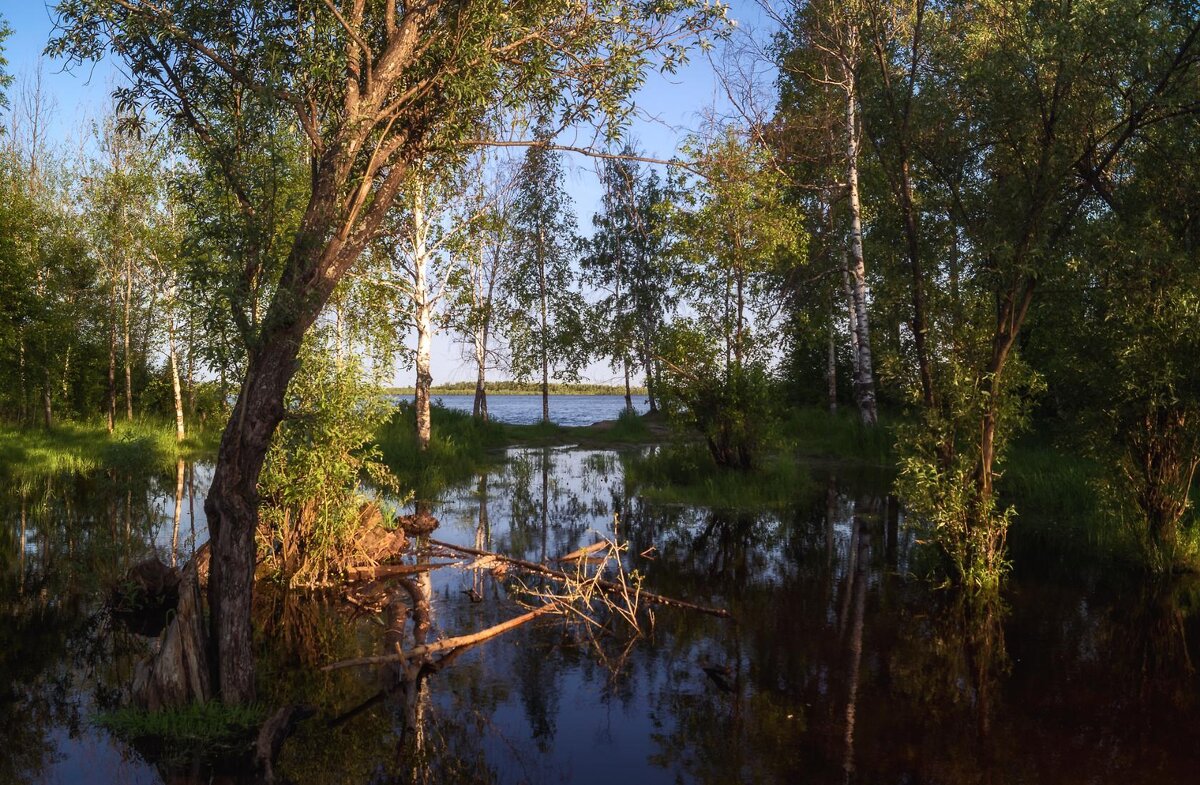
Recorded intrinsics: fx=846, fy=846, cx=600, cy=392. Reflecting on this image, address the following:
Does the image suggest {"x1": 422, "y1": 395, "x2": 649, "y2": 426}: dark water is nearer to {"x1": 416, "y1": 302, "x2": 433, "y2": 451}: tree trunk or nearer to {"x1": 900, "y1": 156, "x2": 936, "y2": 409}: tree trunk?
{"x1": 416, "y1": 302, "x2": 433, "y2": 451}: tree trunk

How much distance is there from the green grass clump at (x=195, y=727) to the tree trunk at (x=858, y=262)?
19.7 meters

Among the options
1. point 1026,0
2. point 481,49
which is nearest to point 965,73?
point 1026,0

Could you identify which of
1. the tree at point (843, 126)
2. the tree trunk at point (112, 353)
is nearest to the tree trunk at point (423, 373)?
the tree at point (843, 126)

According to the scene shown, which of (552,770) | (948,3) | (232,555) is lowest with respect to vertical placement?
(552,770)

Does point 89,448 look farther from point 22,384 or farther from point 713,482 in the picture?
point 713,482

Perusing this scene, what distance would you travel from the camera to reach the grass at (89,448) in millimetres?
21797

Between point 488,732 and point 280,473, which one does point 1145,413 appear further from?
point 280,473

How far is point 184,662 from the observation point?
713 centimetres

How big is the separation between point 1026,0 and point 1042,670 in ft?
26.3

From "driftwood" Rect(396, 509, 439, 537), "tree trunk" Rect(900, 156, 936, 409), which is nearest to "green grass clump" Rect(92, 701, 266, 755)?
"driftwood" Rect(396, 509, 439, 537)

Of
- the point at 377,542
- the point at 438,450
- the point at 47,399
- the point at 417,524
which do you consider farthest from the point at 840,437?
the point at 47,399

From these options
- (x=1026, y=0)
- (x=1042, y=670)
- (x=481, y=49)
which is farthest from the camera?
(x=1026, y=0)

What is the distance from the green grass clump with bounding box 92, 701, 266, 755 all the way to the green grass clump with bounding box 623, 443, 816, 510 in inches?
476

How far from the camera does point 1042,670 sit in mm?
8875
